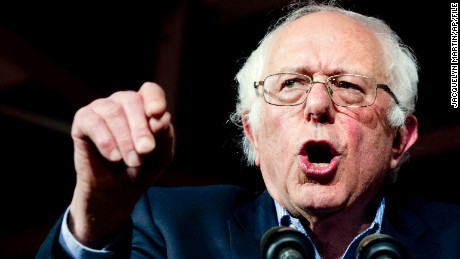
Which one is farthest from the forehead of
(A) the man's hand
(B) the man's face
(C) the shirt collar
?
(A) the man's hand

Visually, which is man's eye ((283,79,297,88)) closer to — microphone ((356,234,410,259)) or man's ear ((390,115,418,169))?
man's ear ((390,115,418,169))

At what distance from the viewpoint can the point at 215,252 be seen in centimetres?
201

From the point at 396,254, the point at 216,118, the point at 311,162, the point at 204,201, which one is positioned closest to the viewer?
the point at 396,254

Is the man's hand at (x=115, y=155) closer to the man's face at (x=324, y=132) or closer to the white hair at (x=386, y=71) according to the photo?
the man's face at (x=324, y=132)

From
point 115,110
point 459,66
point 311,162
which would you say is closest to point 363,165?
point 311,162

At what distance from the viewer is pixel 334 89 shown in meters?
2.08

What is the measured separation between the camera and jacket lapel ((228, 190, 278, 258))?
79.4 inches

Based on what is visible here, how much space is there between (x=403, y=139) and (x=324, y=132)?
19.0 inches

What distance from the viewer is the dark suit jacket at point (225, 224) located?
2.00m

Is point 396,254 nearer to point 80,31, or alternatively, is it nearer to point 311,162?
point 311,162

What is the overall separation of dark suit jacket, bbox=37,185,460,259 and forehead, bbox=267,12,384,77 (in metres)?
0.47

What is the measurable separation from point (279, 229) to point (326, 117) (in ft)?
2.57

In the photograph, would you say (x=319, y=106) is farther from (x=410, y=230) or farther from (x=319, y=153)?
(x=410, y=230)

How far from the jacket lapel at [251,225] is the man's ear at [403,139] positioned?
45cm
